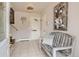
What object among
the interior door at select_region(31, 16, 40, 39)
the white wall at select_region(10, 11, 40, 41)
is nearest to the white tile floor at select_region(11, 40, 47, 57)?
the white wall at select_region(10, 11, 40, 41)

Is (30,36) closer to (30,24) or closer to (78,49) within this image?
(30,24)

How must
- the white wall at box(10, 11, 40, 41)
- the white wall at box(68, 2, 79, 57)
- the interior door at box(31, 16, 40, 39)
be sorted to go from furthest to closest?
1. the interior door at box(31, 16, 40, 39)
2. the white wall at box(10, 11, 40, 41)
3. the white wall at box(68, 2, 79, 57)

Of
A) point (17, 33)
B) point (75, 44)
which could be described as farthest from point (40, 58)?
point (17, 33)

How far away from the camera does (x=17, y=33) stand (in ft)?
24.5

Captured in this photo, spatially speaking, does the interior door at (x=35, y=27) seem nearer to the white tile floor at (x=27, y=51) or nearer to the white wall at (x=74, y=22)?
the white tile floor at (x=27, y=51)

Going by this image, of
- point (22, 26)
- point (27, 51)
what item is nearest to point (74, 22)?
point (27, 51)

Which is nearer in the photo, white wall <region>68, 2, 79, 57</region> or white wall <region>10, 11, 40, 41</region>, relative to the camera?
white wall <region>68, 2, 79, 57</region>

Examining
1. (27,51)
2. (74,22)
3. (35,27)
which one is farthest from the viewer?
(35,27)

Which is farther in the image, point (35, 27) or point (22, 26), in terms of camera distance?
point (35, 27)

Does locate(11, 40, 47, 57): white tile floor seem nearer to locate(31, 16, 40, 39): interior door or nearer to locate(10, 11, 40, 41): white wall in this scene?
locate(10, 11, 40, 41): white wall

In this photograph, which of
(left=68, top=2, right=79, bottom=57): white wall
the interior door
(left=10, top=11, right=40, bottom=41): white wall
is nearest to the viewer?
(left=68, top=2, right=79, bottom=57): white wall

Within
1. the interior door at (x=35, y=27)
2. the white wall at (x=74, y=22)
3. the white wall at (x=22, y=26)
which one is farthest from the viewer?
the interior door at (x=35, y=27)

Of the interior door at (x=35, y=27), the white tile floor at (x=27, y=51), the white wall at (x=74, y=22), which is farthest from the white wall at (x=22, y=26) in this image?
the white wall at (x=74, y=22)

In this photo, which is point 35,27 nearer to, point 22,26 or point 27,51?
point 22,26
